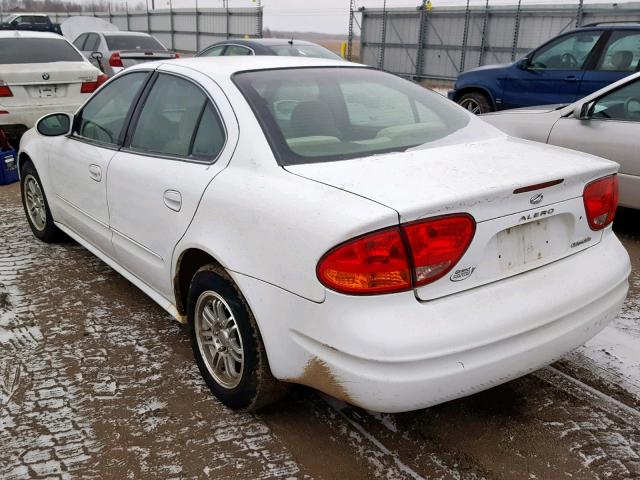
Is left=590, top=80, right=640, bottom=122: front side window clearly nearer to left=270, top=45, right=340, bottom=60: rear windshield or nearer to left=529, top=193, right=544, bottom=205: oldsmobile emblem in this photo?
left=529, top=193, right=544, bottom=205: oldsmobile emblem

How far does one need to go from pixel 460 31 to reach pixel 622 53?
1039 centimetres

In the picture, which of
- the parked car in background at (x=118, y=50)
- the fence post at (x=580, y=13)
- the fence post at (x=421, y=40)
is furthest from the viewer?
the fence post at (x=421, y=40)

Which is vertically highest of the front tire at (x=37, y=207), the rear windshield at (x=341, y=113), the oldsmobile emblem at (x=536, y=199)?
the rear windshield at (x=341, y=113)

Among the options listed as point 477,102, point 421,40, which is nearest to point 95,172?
point 477,102

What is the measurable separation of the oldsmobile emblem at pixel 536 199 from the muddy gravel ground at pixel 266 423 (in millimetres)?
1038

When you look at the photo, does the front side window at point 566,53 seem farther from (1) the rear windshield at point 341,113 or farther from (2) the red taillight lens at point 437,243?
(2) the red taillight lens at point 437,243

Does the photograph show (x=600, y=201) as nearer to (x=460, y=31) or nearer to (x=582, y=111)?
(x=582, y=111)

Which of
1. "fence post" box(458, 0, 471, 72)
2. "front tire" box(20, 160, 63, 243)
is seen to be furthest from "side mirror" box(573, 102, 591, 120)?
"fence post" box(458, 0, 471, 72)

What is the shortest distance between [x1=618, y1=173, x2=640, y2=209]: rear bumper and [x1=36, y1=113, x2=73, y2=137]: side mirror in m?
4.45

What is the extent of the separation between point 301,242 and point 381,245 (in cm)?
30

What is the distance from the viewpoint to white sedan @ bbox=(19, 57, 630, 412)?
2.17 metres

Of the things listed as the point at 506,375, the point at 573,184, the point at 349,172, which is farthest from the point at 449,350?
the point at 573,184

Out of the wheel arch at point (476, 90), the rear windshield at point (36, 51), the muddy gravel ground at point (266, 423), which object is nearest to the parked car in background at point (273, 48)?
the wheel arch at point (476, 90)

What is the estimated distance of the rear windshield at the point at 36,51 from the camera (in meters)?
8.40
